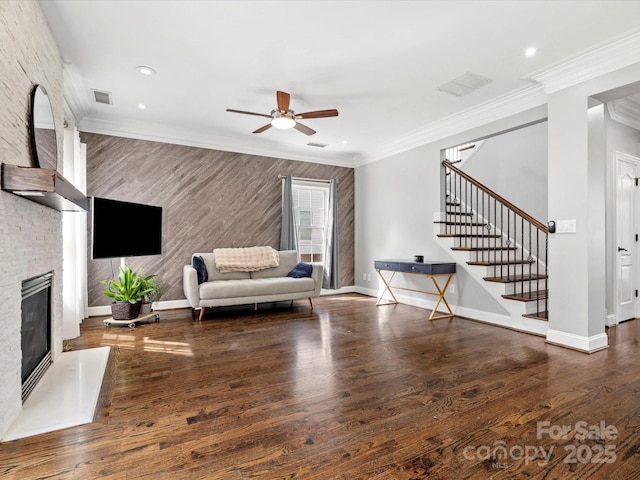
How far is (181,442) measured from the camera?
176cm

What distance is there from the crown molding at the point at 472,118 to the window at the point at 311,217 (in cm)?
138

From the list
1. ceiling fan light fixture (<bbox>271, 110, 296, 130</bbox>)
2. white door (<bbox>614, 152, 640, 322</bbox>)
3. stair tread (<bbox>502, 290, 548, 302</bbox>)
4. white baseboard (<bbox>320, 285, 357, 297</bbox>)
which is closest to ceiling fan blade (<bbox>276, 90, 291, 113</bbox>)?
ceiling fan light fixture (<bbox>271, 110, 296, 130</bbox>)

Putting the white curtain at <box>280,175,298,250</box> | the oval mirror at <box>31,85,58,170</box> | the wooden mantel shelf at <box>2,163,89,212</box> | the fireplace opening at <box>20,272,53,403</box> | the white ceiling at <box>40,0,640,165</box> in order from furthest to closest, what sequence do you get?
the white curtain at <box>280,175,298,250</box> → the white ceiling at <box>40,0,640,165</box> → the oval mirror at <box>31,85,58,170</box> → the fireplace opening at <box>20,272,53,403</box> → the wooden mantel shelf at <box>2,163,89,212</box>

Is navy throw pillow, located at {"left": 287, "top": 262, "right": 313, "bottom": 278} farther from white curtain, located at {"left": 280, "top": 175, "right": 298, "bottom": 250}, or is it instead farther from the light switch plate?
the light switch plate

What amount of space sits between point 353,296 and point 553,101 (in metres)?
4.17

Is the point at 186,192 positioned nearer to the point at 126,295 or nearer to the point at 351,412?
the point at 126,295

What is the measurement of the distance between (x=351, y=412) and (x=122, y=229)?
10.1 feet

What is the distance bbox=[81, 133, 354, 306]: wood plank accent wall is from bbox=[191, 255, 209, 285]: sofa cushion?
603mm

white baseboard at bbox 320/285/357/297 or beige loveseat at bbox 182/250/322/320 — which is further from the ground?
beige loveseat at bbox 182/250/322/320

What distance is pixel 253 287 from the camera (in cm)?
478

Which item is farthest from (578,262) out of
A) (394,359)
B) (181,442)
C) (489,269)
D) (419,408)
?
(181,442)

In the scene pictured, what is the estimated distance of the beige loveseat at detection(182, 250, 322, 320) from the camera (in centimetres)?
453

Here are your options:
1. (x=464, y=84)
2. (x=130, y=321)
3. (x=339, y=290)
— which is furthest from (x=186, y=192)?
(x=464, y=84)

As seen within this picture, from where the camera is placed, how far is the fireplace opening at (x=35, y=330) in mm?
2232
